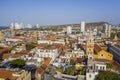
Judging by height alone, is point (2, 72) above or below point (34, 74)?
above

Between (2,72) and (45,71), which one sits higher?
(2,72)

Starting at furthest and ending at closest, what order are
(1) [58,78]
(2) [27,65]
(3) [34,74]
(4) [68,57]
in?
(4) [68,57] → (2) [27,65] → (3) [34,74] → (1) [58,78]

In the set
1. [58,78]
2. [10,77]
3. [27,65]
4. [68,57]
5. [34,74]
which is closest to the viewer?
[10,77]

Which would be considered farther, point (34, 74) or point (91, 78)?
point (34, 74)

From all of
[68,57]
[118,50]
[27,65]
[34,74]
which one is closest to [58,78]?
→ [34,74]

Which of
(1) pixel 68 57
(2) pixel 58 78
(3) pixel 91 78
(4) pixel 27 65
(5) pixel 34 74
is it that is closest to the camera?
(3) pixel 91 78

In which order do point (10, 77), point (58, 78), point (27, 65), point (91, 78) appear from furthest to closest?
point (27, 65), point (58, 78), point (91, 78), point (10, 77)

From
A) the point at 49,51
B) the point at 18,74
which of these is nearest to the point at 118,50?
the point at 49,51

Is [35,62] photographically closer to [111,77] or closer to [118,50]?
[111,77]

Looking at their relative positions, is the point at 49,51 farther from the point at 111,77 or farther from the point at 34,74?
the point at 111,77
